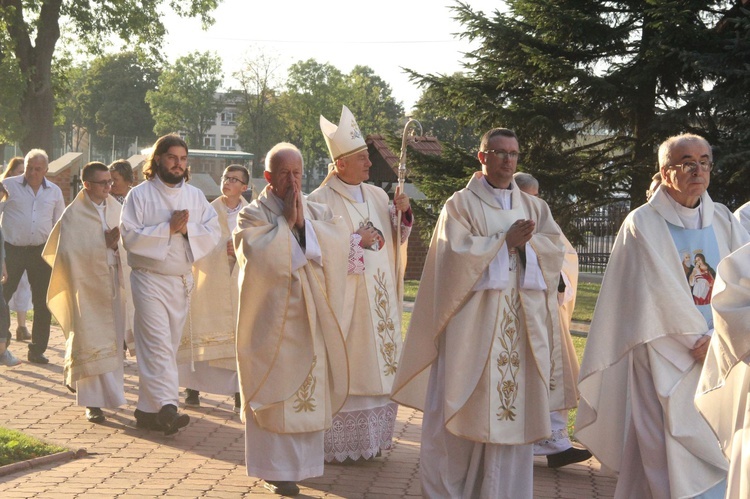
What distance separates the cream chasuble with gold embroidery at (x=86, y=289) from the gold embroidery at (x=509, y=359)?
403 centimetres

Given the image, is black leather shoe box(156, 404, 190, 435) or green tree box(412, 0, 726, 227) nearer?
black leather shoe box(156, 404, 190, 435)

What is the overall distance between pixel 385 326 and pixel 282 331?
4.81ft

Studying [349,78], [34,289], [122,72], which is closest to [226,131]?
[122,72]

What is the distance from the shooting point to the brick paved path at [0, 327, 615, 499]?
706 centimetres

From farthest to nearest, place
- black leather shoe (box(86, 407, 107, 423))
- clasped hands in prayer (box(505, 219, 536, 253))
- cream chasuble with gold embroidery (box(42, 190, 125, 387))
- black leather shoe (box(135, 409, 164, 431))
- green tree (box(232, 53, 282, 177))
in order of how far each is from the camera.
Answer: green tree (box(232, 53, 282, 177))
cream chasuble with gold embroidery (box(42, 190, 125, 387))
black leather shoe (box(86, 407, 107, 423))
black leather shoe (box(135, 409, 164, 431))
clasped hands in prayer (box(505, 219, 536, 253))

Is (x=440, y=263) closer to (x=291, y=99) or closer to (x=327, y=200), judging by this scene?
(x=327, y=200)

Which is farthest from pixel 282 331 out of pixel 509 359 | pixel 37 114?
pixel 37 114

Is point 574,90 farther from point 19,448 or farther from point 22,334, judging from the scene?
point 19,448

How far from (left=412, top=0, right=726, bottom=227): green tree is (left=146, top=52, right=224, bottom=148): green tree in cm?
6896

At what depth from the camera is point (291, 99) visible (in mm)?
75375

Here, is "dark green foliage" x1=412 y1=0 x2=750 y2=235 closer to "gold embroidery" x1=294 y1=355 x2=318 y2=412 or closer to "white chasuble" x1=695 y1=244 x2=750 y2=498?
"gold embroidery" x1=294 y1=355 x2=318 y2=412

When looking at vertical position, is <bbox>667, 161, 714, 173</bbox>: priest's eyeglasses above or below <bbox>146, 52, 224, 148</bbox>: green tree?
below

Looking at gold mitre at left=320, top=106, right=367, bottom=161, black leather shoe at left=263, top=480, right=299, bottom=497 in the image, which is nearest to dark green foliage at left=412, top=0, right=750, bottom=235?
gold mitre at left=320, top=106, right=367, bottom=161

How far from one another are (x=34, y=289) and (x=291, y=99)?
6361 cm
